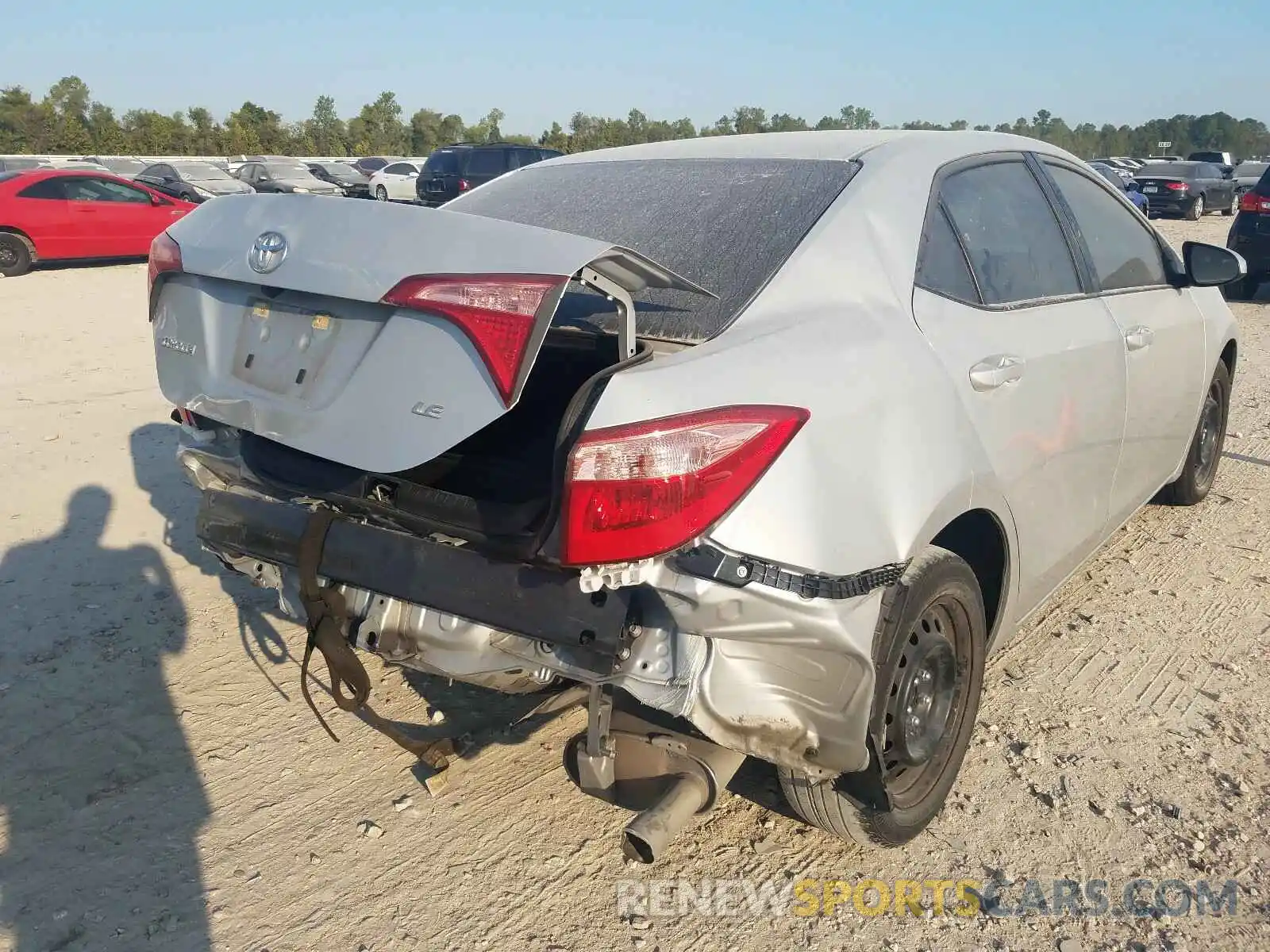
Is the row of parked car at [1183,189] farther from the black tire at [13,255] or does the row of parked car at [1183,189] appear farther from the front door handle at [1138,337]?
the front door handle at [1138,337]

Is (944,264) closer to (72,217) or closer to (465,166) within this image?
(72,217)

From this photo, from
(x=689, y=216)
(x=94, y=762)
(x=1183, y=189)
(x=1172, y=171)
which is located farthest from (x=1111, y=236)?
(x=1172, y=171)

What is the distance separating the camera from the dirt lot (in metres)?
2.41

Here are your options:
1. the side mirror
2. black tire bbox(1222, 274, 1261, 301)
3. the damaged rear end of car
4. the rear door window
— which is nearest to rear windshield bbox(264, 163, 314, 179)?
the rear door window

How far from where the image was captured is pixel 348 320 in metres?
2.25

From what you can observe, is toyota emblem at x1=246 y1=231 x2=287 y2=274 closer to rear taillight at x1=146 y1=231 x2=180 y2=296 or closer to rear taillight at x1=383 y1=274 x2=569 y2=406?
rear taillight at x1=146 y1=231 x2=180 y2=296

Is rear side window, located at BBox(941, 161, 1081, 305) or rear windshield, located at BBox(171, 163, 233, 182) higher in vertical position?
rear side window, located at BBox(941, 161, 1081, 305)

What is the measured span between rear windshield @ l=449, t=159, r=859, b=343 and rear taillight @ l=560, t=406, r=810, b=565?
1.35 feet

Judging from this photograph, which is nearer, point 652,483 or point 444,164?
point 652,483

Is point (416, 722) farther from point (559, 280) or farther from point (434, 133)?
point (434, 133)

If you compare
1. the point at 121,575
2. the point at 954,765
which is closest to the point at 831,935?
the point at 954,765

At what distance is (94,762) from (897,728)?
2385mm

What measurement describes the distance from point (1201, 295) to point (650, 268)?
3.44 metres

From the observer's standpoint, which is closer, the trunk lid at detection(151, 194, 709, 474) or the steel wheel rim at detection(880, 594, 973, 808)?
the trunk lid at detection(151, 194, 709, 474)
